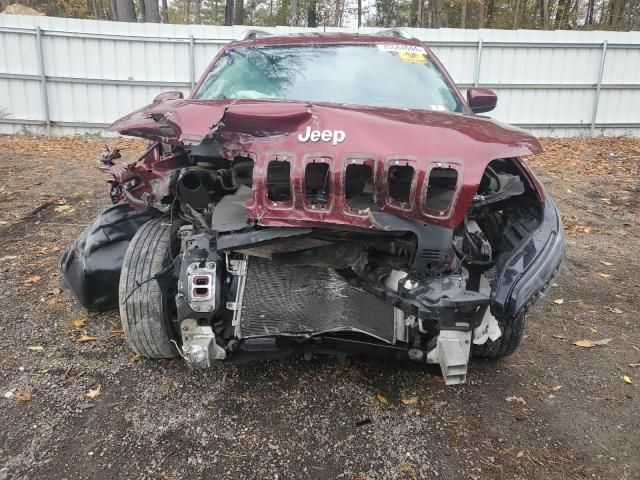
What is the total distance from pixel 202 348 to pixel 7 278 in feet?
8.62

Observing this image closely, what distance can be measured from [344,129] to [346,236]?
1.58ft

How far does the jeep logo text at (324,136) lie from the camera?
2129 mm

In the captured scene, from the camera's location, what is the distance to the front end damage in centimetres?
209

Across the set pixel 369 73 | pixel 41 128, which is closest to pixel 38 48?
pixel 41 128

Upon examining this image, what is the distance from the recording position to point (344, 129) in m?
2.16

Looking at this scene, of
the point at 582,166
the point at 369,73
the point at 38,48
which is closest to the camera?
the point at 369,73

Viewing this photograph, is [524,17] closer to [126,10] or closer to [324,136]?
[126,10]

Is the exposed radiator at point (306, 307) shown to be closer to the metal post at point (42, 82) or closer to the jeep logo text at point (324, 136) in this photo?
the jeep logo text at point (324, 136)

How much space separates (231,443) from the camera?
2.26 metres

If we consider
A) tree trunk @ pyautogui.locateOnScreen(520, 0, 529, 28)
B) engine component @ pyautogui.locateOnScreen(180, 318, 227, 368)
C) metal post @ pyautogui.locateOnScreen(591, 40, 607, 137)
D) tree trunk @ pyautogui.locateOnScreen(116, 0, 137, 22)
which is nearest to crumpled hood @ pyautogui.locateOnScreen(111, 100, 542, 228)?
engine component @ pyautogui.locateOnScreen(180, 318, 227, 368)

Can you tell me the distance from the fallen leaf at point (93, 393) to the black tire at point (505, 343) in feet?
6.82

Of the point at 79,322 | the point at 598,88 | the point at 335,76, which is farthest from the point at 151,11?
the point at 79,322

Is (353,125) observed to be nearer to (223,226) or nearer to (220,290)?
(223,226)

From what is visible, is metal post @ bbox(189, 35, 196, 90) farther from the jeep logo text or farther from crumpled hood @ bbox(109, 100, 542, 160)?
the jeep logo text
